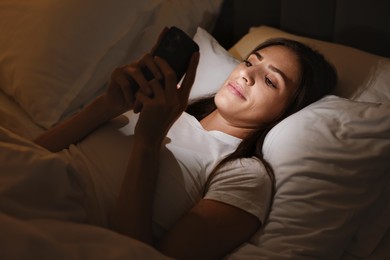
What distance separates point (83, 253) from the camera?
2.54 feet

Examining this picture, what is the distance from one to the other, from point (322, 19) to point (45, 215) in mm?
963

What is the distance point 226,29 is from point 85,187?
901 millimetres

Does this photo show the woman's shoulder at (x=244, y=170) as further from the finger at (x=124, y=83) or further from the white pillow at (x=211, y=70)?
the white pillow at (x=211, y=70)

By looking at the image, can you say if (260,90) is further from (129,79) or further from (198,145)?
(129,79)

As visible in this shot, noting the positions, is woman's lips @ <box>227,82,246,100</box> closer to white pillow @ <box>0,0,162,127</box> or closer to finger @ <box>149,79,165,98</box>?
finger @ <box>149,79,165,98</box>

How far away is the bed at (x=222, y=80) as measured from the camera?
865 millimetres

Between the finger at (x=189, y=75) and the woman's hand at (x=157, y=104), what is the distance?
0.06 meters

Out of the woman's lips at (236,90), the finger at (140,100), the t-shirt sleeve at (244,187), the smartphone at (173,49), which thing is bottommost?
the t-shirt sleeve at (244,187)

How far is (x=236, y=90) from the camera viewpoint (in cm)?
117

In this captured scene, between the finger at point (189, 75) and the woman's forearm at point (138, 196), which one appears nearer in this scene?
the woman's forearm at point (138, 196)

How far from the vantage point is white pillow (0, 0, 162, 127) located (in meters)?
1.31

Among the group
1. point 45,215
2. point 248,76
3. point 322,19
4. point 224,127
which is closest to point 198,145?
point 224,127

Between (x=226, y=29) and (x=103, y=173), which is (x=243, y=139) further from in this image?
(x=226, y=29)

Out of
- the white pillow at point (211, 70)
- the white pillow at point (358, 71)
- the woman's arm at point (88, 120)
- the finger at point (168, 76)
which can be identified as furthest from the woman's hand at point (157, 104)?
the white pillow at point (358, 71)
